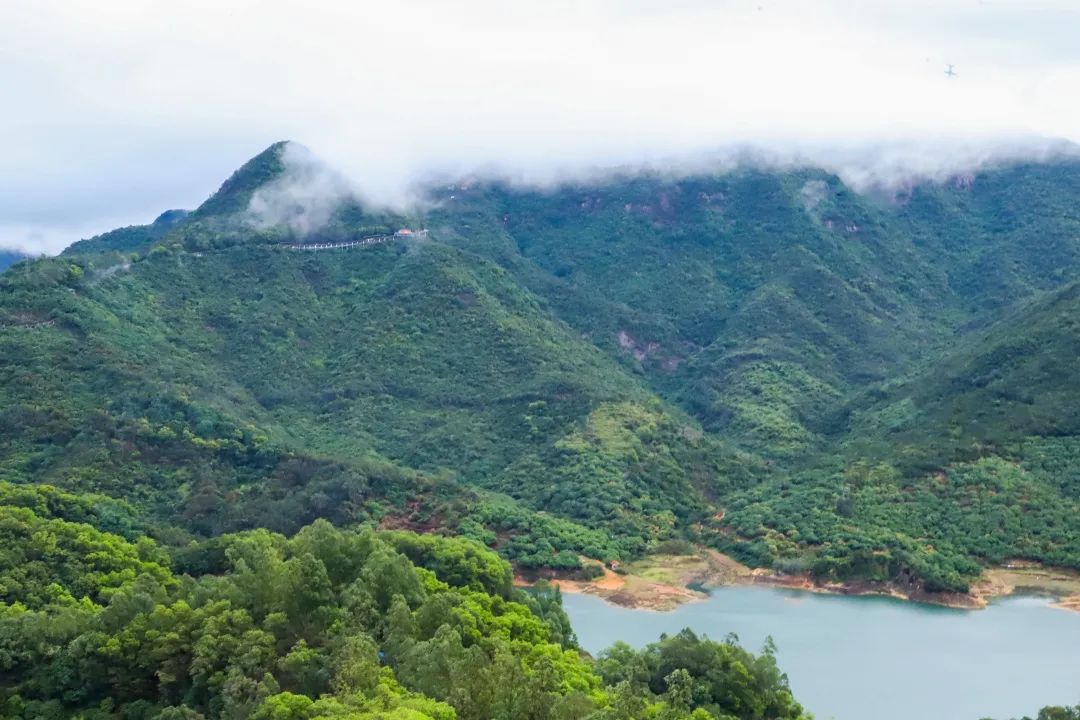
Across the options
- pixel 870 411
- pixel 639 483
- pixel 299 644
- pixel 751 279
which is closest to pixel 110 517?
pixel 299 644

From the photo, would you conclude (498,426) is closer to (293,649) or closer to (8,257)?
(293,649)

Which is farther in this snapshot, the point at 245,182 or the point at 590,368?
the point at 245,182

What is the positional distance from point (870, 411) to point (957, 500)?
58.3 ft

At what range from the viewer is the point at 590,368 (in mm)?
86625

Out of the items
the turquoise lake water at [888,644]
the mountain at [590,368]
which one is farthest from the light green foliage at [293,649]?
the mountain at [590,368]

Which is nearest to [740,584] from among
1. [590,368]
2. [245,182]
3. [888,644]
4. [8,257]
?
[888,644]

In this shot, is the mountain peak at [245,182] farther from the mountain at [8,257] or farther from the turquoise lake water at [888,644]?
the turquoise lake water at [888,644]

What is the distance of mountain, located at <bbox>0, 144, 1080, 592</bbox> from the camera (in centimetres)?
6219

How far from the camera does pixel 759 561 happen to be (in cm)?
6175

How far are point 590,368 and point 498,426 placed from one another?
12.2 meters

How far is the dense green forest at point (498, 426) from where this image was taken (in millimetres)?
29047

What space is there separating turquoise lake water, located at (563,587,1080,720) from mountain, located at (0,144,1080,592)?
155 inches

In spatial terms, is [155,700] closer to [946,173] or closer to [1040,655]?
[1040,655]

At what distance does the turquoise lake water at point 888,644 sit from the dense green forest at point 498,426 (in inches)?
152
